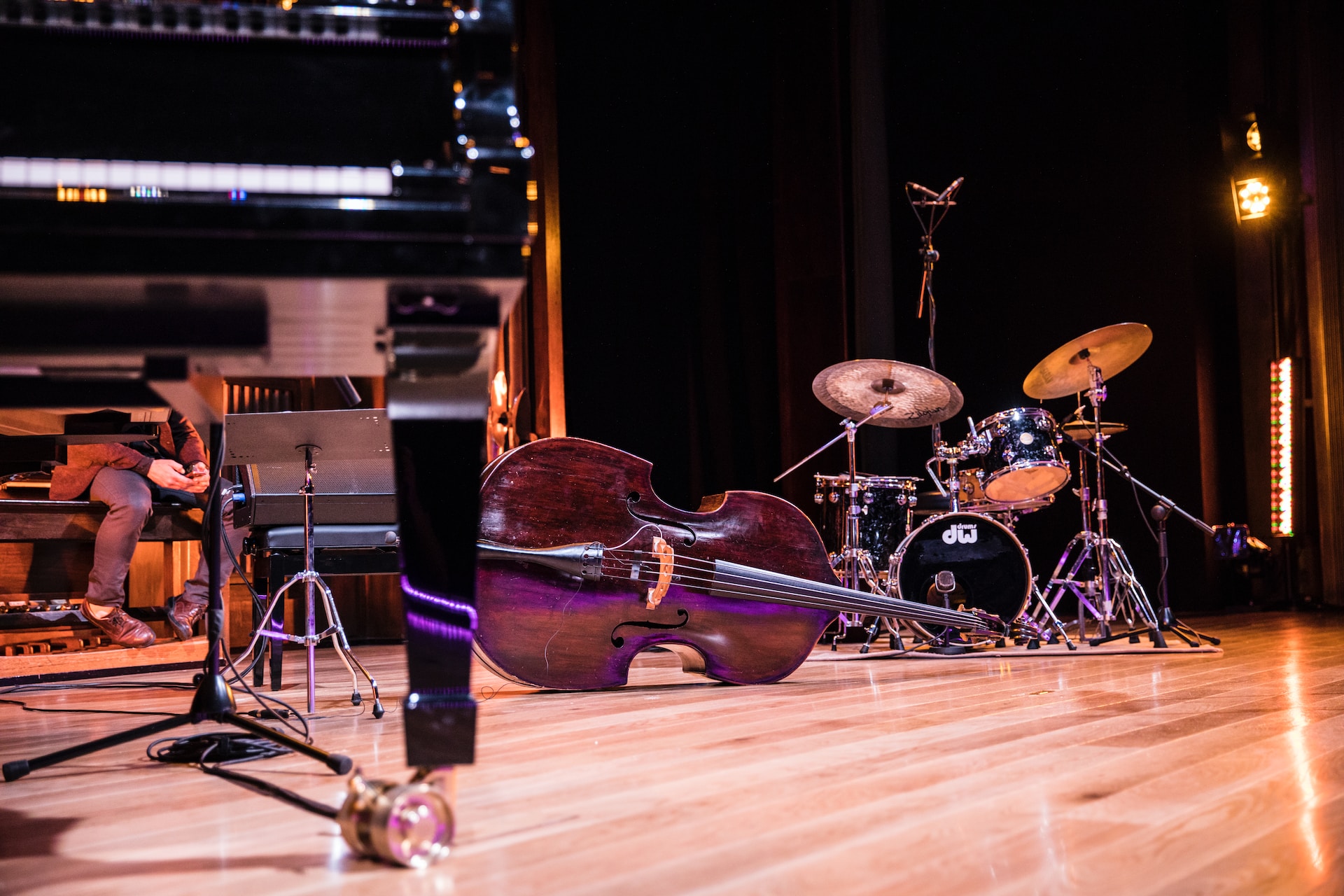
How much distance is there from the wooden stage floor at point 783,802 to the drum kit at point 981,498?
1.48m

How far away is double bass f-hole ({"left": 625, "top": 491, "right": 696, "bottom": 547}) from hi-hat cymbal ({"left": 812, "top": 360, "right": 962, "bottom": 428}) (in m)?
1.40

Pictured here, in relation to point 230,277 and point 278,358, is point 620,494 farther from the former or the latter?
point 230,277

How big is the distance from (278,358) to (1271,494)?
22.4 feet

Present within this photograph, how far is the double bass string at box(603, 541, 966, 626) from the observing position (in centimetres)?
283

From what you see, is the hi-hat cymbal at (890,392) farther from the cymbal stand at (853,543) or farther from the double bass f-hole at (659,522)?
the double bass f-hole at (659,522)

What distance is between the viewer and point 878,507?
4.50 meters

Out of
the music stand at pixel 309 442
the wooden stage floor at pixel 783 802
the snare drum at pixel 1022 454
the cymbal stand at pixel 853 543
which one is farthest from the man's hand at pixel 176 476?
the snare drum at pixel 1022 454

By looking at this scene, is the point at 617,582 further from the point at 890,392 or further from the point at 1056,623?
the point at 1056,623

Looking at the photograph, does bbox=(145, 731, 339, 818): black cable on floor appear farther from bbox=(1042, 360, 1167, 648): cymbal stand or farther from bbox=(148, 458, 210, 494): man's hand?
bbox=(1042, 360, 1167, 648): cymbal stand

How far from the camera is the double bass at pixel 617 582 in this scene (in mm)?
2703

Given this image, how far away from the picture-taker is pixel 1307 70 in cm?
659

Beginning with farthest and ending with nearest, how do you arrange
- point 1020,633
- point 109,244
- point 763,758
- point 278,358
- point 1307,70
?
point 1307,70 < point 1020,633 < point 763,758 < point 278,358 < point 109,244

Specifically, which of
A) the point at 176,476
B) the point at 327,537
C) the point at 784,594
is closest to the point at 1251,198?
the point at 784,594

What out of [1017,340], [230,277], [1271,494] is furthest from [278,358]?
[1271,494]
